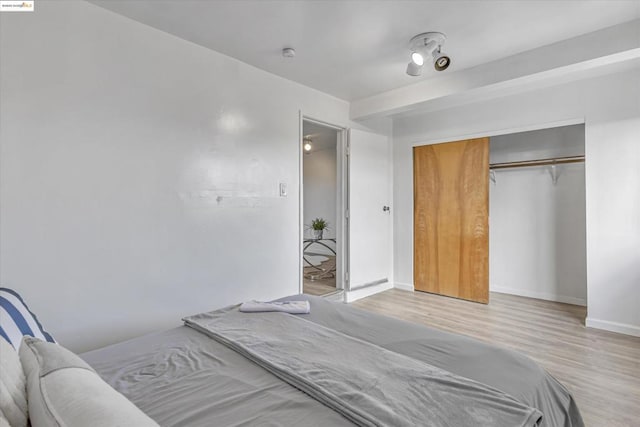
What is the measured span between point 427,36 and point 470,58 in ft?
2.26

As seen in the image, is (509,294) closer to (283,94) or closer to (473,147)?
(473,147)

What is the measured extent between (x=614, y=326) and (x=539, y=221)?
151 centimetres

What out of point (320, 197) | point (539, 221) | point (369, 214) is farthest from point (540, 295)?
point (320, 197)

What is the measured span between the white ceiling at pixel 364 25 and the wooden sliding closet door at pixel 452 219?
144 centimetres

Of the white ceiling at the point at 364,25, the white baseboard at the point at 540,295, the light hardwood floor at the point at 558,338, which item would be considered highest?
the white ceiling at the point at 364,25

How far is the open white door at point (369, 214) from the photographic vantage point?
4.20 metres

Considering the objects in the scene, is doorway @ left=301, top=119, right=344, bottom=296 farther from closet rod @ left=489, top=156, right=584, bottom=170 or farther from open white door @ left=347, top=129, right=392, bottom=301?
closet rod @ left=489, top=156, right=584, bottom=170

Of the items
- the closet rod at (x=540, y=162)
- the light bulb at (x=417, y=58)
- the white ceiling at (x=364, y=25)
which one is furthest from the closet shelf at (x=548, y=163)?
the light bulb at (x=417, y=58)

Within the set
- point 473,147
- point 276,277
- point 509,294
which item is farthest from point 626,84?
point 276,277

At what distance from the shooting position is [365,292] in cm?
440

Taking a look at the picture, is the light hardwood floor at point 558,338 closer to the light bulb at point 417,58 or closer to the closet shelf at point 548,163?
the closet shelf at point 548,163

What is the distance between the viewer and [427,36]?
253 cm

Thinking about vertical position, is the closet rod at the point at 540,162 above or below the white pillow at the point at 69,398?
above

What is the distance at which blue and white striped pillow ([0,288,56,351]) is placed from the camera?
114 centimetres
